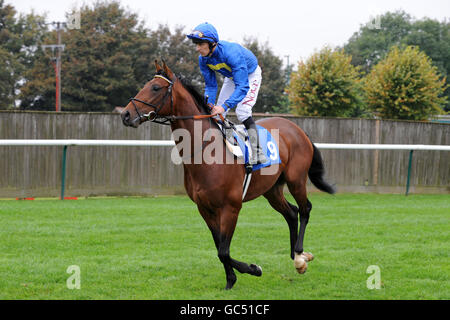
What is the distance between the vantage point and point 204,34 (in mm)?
4504

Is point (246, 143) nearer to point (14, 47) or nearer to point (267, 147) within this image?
point (267, 147)

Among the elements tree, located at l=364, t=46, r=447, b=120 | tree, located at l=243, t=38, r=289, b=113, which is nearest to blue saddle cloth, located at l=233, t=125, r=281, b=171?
tree, located at l=364, t=46, r=447, b=120

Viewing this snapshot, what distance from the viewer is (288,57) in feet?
141

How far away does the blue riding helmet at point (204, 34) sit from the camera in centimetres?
450

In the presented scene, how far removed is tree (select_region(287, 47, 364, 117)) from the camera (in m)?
17.5

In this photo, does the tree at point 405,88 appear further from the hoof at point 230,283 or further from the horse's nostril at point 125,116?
the horse's nostril at point 125,116

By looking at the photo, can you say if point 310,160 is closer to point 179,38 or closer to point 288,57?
point 179,38

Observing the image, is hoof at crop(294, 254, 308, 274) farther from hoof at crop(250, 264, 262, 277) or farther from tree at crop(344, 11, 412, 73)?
tree at crop(344, 11, 412, 73)

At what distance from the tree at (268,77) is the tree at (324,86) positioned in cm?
1983

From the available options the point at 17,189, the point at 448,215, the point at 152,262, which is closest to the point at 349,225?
the point at 448,215

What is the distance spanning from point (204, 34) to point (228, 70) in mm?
539

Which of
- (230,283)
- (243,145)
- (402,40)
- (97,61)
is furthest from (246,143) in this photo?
(402,40)

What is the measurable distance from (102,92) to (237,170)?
3035 centimetres
